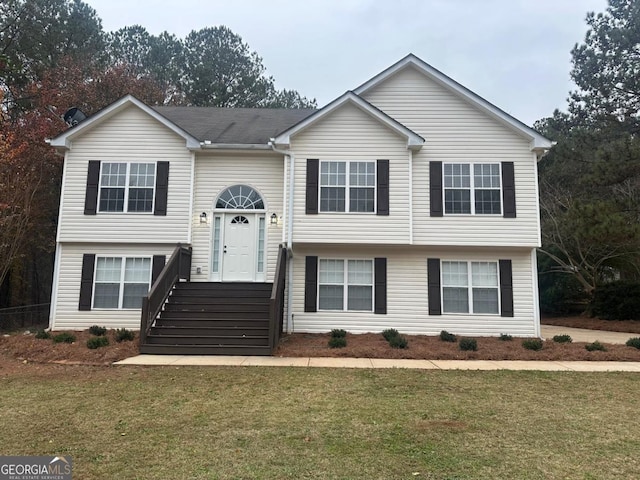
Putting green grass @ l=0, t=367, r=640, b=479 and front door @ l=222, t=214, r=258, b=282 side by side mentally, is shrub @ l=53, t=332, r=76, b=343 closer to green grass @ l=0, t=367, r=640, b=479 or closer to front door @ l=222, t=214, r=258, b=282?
green grass @ l=0, t=367, r=640, b=479

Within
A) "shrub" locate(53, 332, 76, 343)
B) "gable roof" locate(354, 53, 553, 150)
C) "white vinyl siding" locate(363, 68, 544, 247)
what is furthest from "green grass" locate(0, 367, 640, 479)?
"gable roof" locate(354, 53, 553, 150)

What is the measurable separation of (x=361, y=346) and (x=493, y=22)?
2607cm

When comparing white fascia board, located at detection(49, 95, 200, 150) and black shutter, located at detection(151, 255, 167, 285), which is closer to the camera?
black shutter, located at detection(151, 255, 167, 285)

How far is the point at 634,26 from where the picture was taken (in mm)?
18812

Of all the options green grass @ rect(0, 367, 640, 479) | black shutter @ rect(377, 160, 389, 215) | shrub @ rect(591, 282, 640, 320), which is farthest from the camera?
shrub @ rect(591, 282, 640, 320)

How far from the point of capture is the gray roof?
44.2ft

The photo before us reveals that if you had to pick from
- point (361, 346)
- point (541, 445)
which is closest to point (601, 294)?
point (361, 346)

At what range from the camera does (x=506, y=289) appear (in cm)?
1226

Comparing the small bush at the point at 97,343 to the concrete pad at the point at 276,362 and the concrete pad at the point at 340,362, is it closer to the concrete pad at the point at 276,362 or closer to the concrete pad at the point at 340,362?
the concrete pad at the point at 276,362

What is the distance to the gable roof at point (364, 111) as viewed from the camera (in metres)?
12.1

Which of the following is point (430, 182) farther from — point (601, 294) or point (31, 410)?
point (601, 294)

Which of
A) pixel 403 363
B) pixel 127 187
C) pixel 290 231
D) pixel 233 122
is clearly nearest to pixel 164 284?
pixel 290 231

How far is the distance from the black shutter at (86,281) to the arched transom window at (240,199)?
395 centimetres

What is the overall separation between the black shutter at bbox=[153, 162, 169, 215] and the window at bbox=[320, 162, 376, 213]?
15.0ft
